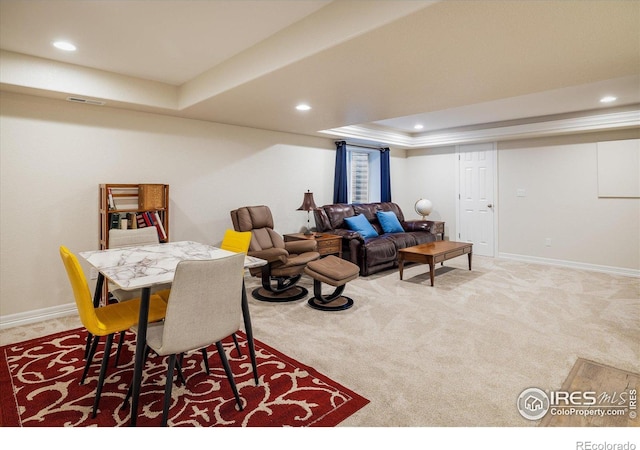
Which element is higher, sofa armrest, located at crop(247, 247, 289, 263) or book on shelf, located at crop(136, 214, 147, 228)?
book on shelf, located at crop(136, 214, 147, 228)

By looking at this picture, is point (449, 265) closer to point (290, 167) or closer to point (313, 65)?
point (290, 167)

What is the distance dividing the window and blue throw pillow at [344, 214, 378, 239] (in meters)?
1.07

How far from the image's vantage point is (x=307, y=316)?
11.7 feet

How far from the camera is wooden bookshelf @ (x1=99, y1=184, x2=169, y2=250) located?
3.71m

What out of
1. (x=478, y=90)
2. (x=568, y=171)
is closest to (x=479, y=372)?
(x=478, y=90)

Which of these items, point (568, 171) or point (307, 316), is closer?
point (307, 316)

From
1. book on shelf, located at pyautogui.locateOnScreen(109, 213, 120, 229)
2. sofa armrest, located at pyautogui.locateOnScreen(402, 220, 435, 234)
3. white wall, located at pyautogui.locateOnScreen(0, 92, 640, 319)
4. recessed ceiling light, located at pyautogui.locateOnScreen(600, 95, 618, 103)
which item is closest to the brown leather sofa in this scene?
sofa armrest, located at pyautogui.locateOnScreen(402, 220, 435, 234)

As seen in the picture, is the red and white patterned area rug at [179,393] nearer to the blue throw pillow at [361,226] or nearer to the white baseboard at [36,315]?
the white baseboard at [36,315]

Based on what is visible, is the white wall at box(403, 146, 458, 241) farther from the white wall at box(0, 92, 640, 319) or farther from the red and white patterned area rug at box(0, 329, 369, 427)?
the red and white patterned area rug at box(0, 329, 369, 427)

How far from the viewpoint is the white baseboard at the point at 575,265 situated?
5.17 meters

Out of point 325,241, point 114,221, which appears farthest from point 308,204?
point 114,221
